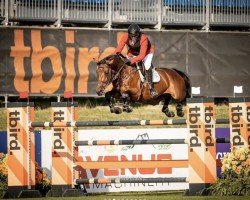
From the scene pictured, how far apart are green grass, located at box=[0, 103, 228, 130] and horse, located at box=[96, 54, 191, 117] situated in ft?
18.7

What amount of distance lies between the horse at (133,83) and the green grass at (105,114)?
5.71 meters

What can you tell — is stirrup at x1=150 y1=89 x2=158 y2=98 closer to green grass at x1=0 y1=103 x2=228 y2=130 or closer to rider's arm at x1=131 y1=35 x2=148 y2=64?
rider's arm at x1=131 y1=35 x2=148 y2=64

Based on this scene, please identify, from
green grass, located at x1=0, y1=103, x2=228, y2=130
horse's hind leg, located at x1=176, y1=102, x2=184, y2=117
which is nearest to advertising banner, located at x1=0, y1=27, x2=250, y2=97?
green grass, located at x1=0, y1=103, x2=228, y2=130

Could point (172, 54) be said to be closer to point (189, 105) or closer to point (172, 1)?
point (172, 1)

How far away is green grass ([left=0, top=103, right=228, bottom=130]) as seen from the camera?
22547 millimetres

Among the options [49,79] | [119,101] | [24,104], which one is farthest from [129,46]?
[49,79]

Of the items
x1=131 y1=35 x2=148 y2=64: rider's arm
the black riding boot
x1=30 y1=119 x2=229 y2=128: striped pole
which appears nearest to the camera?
x1=30 y1=119 x2=229 y2=128: striped pole

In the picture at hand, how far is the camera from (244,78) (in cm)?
2519

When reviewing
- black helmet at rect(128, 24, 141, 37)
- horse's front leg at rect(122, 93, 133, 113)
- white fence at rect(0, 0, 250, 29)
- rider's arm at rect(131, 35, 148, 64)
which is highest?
white fence at rect(0, 0, 250, 29)

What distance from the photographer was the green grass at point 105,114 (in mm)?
22547

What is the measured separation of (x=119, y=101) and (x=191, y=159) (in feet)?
10.3

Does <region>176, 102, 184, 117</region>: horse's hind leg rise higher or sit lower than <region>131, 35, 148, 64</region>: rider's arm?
lower

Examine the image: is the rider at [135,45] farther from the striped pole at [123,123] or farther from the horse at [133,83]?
the striped pole at [123,123]

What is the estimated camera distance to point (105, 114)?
23.0 metres
